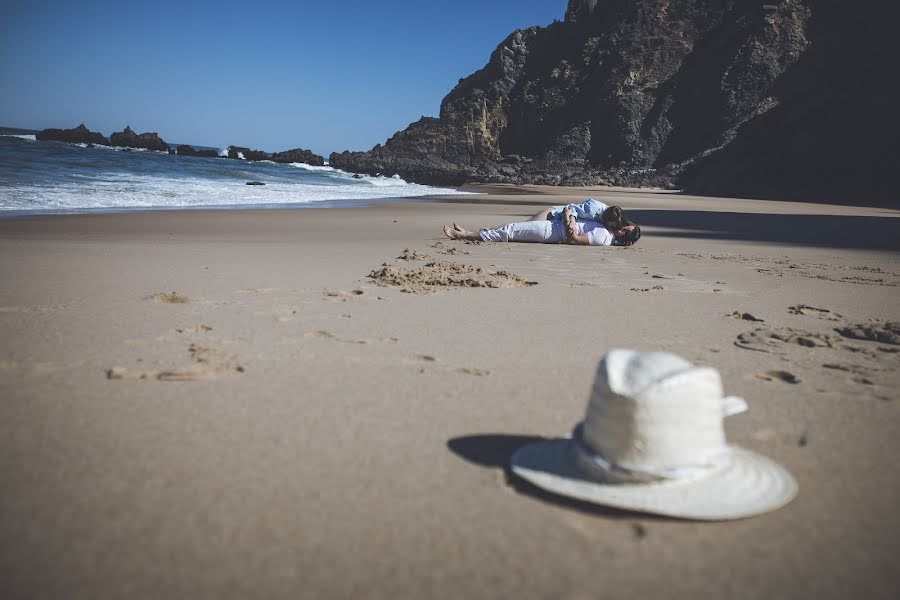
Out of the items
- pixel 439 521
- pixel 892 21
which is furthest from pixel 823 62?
pixel 439 521

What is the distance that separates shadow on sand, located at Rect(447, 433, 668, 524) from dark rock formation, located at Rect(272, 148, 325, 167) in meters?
56.1

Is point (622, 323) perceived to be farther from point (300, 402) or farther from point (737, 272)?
point (737, 272)

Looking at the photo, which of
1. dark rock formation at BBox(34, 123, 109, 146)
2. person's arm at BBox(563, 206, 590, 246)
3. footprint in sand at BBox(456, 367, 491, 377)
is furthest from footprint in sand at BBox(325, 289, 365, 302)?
dark rock formation at BBox(34, 123, 109, 146)

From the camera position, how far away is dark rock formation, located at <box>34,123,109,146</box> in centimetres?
4484

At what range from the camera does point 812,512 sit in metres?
1.48

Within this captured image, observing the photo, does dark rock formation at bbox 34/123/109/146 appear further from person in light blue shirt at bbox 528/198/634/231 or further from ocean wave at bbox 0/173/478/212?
person in light blue shirt at bbox 528/198/634/231

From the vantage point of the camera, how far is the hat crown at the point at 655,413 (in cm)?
140

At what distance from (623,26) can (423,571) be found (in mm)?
58626

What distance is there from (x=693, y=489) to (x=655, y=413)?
0.75 ft

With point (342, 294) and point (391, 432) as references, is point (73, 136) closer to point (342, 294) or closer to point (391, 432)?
point (342, 294)

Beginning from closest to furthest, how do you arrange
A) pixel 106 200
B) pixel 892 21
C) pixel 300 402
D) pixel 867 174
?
pixel 300 402 < pixel 106 200 < pixel 867 174 < pixel 892 21

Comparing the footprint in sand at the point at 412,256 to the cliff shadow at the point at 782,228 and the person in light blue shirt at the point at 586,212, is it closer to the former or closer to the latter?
the person in light blue shirt at the point at 586,212

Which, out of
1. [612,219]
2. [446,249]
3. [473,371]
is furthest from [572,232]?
[473,371]

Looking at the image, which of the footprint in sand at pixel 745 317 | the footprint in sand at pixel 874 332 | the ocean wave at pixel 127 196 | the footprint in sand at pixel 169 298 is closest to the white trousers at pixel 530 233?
the footprint in sand at pixel 745 317
